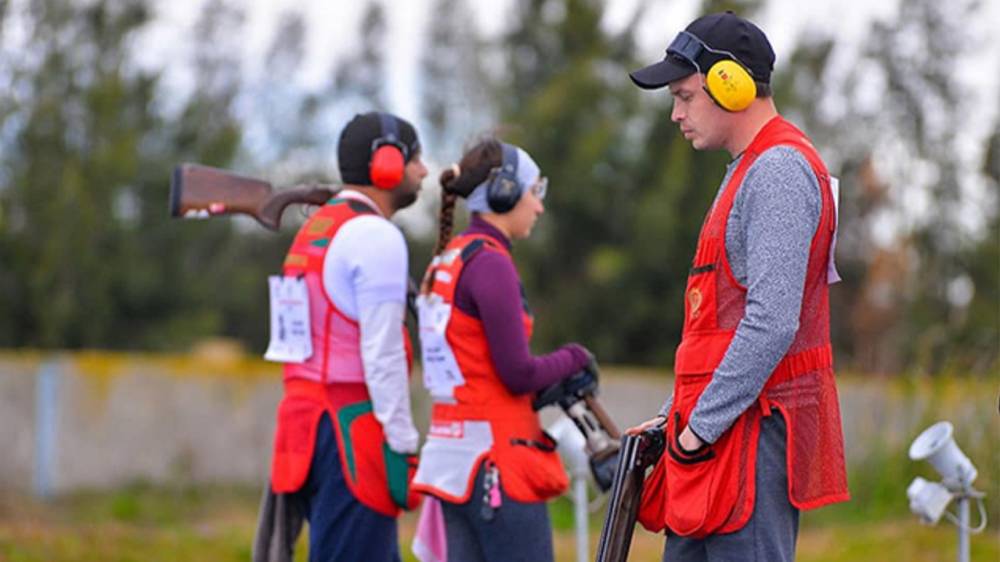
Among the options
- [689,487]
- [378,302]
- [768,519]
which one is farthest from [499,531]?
[768,519]

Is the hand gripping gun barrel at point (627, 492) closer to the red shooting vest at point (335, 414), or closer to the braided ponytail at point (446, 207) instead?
the red shooting vest at point (335, 414)

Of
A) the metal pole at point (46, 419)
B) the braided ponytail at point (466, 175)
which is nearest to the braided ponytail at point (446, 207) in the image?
the braided ponytail at point (466, 175)

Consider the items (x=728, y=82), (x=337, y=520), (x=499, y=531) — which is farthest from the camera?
(x=337, y=520)

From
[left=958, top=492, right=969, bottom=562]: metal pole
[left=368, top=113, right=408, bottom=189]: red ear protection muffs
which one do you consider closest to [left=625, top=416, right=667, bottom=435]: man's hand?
[left=368, top=113, right=408, bottom=189]: red ear protection muffs

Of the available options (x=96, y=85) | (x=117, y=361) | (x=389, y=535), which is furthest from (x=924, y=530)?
(x=96, y=85)

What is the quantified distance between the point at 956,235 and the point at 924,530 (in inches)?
567

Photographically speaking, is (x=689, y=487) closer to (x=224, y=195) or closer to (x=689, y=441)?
(x=689, y=441)

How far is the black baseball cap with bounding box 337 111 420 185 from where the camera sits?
515cm

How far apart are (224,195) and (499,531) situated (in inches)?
75.8

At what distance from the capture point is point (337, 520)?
4863 millimetres

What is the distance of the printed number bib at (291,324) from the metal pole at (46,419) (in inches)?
282

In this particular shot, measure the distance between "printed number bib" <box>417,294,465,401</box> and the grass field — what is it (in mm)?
3371

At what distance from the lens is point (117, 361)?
38.8 ft

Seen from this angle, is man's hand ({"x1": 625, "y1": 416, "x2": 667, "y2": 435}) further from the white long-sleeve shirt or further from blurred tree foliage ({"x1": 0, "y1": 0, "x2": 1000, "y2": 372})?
blurred tree foliage ({"x1": 0, "y1": 0, "x2": 1000, "y2": 372})
